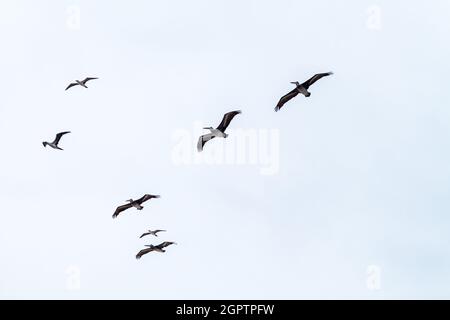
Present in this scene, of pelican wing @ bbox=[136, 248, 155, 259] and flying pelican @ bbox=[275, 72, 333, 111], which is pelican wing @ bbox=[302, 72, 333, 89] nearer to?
flying pelican @ bbox=[275, 72, 333, 111]

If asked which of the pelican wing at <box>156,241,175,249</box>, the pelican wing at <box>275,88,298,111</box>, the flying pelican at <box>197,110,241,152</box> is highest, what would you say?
the pelican wing at <box>275,88,298,111</box>

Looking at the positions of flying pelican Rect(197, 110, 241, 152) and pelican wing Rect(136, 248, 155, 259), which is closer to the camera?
flying pelican Rect(197, 110, 241, 152)

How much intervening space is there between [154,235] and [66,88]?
42.9 feet

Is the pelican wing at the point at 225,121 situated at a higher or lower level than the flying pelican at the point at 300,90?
lower

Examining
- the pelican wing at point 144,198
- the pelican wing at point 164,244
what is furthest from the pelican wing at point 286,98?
the pelican wing at point 164,244

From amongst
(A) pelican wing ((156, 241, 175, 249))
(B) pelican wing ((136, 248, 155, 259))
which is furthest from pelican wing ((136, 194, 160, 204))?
(B) pelican wing ((136, 248, 155, 259))

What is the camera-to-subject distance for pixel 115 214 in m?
60.1

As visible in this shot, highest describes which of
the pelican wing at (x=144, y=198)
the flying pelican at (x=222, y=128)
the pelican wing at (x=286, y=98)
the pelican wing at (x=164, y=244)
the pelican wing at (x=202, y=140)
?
the pelican wing at (x=286, y=98)

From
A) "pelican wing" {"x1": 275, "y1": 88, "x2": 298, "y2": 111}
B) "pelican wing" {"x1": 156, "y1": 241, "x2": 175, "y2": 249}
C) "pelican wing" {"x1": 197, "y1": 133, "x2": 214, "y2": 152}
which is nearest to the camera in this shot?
"pelican wing" {"x1": 197, "y1": 133, "x2": 214, "y2": 152}

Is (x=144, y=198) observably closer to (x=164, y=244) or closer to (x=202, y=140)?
(x=164, y=244)

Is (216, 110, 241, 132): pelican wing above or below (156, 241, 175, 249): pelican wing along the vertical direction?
above

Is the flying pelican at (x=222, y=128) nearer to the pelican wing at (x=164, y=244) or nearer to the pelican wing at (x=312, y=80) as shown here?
the pelican wing at (x=312, y=80)

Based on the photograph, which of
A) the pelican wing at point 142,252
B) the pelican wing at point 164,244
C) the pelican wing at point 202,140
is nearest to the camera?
the pelican wing at point 202,140
